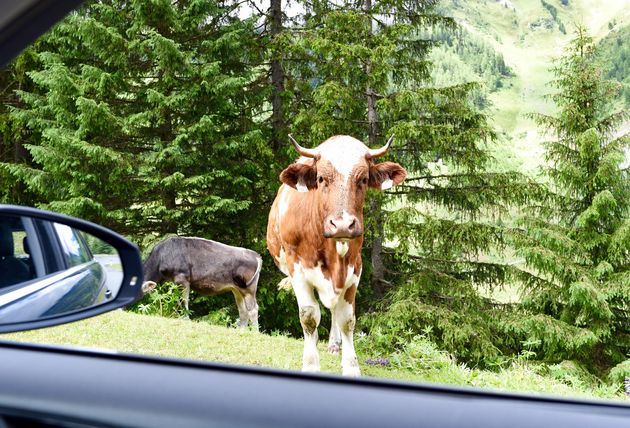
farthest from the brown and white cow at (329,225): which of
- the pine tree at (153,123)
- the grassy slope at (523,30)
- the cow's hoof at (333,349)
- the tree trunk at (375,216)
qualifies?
→ the grassy slope at (523,30)

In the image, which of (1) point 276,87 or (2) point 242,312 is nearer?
(2) point 242,312

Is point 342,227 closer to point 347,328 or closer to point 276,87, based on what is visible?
point 347,328

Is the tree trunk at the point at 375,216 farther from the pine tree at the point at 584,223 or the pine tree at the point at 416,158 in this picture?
the pine tree at the point at 584,223

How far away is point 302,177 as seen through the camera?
13.1 ft

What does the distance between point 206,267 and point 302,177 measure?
3849mm

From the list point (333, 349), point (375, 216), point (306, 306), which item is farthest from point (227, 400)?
point (375, 216)

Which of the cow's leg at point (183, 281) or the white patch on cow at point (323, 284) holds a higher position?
the white patch on cow at point (323, 284)

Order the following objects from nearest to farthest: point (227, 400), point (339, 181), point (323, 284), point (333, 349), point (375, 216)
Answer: point (227, 400), point (339, 181), point (323, 284), point (333, 349), point (375, 216)

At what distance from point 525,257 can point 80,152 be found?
6.43 meters

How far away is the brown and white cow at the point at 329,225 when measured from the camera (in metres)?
3.71

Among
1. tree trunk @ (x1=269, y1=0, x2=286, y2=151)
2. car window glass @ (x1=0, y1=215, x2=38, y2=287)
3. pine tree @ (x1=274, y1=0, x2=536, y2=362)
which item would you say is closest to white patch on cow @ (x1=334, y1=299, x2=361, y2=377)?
car window glass @ (x1=0, y1=215, x2=38, y2=287)

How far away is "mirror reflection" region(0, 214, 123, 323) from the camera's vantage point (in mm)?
1016

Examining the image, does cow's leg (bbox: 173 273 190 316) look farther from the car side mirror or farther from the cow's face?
the car side mirror

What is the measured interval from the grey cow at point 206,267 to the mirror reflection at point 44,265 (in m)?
6.47
